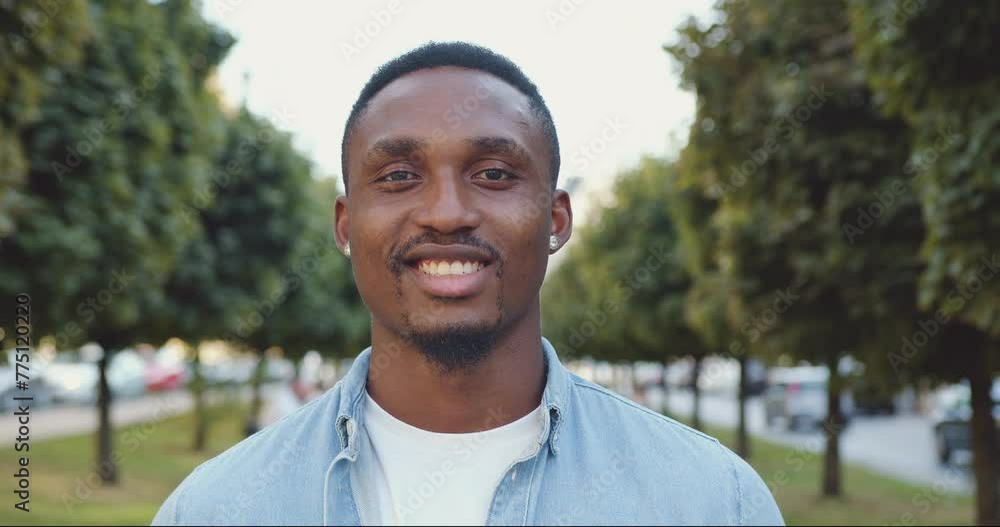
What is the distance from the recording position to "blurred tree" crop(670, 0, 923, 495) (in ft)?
31.1

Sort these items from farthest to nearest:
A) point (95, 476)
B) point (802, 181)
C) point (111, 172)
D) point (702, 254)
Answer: point (95, 476), point (702, 254), point (111, 172), point (802, 181)

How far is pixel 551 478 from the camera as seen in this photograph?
85.1 inches

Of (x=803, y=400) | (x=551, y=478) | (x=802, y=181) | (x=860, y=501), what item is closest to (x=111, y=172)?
(x=802, y=181)

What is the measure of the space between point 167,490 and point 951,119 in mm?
12234

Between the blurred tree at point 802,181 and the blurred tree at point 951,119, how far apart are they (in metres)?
1.79

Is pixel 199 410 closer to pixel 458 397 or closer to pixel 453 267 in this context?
pixel 458 397

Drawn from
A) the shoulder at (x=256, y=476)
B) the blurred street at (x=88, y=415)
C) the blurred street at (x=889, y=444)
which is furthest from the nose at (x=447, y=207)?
the blurred street at (x=88, y=415)

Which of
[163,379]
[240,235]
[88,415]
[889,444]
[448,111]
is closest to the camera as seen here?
[448,111]

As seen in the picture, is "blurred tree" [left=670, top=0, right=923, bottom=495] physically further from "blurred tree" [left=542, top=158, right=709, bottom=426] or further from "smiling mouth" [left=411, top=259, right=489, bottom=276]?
"smiling mouth" [left=411, top=259, right=489, bottom=276]

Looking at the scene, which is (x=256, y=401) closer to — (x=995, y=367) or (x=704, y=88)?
(x=704, y=88)

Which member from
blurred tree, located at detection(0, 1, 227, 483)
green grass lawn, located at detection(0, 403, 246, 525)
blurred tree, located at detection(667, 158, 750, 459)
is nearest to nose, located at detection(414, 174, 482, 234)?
blurred tree, located at detection(0, 1, 227, 483)

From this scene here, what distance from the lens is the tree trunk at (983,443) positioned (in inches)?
388

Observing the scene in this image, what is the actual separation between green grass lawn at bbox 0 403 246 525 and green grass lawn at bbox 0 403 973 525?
1 centimetres

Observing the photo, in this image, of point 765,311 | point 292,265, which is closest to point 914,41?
point 765,311
